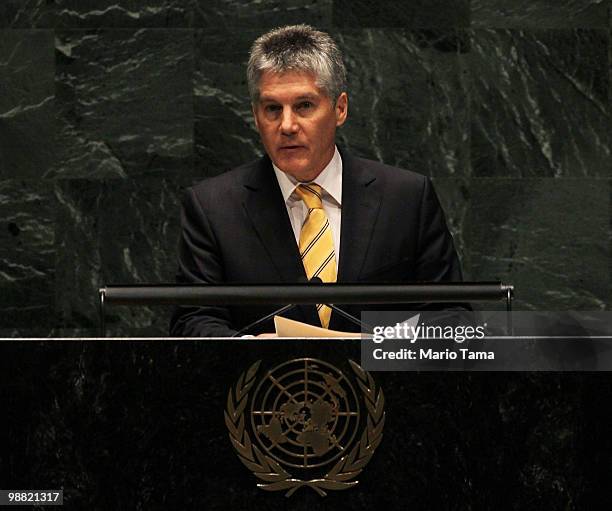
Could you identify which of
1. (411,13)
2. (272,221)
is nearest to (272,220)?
(272,221)

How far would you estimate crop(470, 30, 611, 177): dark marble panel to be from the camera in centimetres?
505

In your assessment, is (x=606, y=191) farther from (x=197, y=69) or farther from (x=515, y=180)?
(x=197, y=69)

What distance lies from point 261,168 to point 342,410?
1344 mm

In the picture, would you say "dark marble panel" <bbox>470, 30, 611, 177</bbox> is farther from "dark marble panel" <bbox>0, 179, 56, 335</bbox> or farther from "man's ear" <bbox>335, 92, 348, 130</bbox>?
"dark marble panel" <bbox>0, 179, 56, 335</bbox>

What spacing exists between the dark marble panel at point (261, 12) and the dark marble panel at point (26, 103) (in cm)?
66

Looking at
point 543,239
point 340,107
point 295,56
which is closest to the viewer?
point 295,56

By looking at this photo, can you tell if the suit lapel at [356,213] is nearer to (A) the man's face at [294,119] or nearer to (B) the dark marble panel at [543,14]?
(A) the man's face at [294,119]

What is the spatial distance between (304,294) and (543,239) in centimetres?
272

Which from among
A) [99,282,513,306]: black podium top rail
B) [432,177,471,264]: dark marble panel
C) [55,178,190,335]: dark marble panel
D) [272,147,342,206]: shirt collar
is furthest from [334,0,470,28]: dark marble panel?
[99,282,513,306]: black podium top rail

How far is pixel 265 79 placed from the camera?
346 centimetres

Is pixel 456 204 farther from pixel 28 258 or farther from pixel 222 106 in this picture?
pixel 28 258

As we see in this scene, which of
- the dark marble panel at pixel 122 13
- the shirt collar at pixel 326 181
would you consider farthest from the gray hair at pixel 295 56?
the dark marble panel at pixel 122 13

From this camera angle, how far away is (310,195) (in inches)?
139

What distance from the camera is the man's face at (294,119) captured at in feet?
11.3
